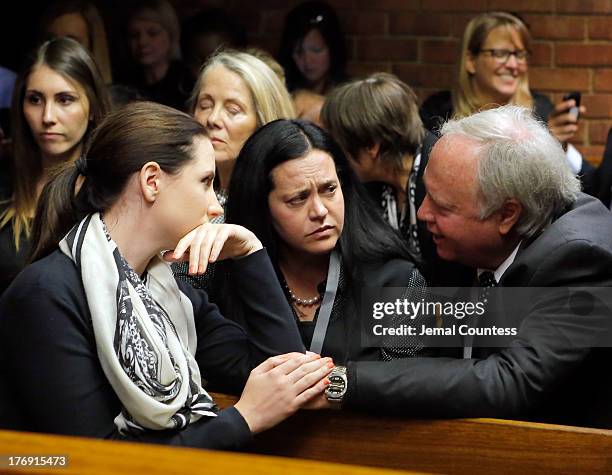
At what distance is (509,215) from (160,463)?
1.26 meters

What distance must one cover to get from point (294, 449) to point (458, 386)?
35cm

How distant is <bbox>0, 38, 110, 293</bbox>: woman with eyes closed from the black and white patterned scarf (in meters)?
1.41

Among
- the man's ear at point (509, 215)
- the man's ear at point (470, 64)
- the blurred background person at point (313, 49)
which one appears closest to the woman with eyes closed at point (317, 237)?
the man's ear at point (509, 215)

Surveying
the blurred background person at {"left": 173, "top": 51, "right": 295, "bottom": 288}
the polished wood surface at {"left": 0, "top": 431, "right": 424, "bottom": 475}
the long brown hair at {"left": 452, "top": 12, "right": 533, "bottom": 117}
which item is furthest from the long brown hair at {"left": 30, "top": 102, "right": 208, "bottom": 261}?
the long brown hair at {"left": 452, "top": 12, "right": 533, "bottom": 117}

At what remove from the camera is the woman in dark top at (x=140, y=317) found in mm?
1784

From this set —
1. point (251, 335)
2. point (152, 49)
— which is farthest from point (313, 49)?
point (251, 335)

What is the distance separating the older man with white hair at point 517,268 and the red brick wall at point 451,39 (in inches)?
98.4

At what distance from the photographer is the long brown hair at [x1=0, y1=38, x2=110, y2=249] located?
3283mm

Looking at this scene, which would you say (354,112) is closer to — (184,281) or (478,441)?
(184,281)

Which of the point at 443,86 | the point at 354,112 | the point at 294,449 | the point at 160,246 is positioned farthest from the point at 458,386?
the point at 443,86

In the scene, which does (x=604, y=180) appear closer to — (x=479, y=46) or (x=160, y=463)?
(x=479, y=46)

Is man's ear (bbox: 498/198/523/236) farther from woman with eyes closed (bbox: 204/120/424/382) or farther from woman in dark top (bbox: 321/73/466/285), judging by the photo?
woman in dark top (bbox: 321/73/466/285)

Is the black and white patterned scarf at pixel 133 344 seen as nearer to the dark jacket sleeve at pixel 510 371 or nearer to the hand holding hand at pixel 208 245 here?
the hand holding hand at pixel 208 245

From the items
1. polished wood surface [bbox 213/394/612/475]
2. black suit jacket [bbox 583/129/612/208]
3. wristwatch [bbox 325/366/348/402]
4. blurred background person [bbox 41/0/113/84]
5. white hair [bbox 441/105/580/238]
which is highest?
blurred background person [bbox 41/0/113/84]
